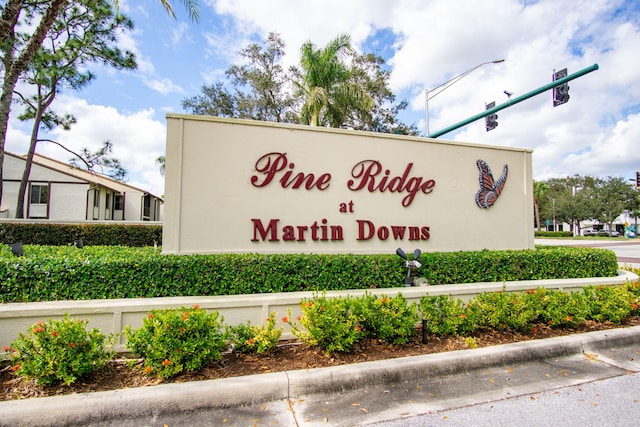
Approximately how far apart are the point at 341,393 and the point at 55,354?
8.93 feet

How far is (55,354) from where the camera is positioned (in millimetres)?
3340

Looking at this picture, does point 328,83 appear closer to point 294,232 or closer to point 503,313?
point 294,232

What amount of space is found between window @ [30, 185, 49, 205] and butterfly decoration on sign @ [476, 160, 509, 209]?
32427 mm

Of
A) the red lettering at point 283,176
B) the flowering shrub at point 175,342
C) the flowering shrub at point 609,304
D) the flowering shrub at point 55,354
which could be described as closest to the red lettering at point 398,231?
the red lettering at point 283,176

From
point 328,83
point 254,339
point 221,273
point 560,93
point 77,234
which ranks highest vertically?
point 328,83

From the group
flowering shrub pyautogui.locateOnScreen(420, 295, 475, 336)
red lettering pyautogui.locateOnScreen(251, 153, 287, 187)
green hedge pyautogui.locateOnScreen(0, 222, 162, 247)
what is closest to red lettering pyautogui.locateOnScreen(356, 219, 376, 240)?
red lettering pyautogui.locateOnScreen(251, 153, 287, 187)

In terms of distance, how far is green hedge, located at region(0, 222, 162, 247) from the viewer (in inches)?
614

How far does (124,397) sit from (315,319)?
6.45 ft

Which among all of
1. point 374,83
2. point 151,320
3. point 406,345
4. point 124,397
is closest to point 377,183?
point 406,345

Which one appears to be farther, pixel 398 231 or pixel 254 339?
pixel 398 231

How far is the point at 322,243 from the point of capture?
279 inches

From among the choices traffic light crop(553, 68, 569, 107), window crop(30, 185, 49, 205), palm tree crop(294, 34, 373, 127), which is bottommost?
window crop(30, 185, 49, 205)

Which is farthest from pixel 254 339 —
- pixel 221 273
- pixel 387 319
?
pixel 387 319

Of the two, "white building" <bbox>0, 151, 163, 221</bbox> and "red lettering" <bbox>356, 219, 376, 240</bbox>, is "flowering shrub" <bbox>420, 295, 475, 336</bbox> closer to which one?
"red lettering" <bbox>356, 219, 376, 240</bbox>
